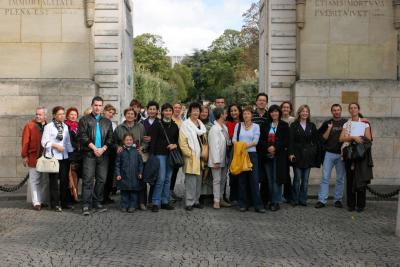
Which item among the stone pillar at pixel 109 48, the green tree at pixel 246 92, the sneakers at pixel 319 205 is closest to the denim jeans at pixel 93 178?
the sneakers at pixel 319 205

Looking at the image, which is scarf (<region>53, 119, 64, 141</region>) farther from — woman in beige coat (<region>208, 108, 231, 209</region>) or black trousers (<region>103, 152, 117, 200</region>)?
woman in beige coat (<region>208, 108, 231, 209</region>)

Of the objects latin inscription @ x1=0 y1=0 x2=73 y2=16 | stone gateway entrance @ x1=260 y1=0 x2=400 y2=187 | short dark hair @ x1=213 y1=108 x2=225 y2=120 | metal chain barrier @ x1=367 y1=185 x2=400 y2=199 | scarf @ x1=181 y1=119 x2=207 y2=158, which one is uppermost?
latin inscription @ x1=0 y1=0 x2=73 y2=16

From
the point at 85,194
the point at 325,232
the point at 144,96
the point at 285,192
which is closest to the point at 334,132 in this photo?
the point at 285,192

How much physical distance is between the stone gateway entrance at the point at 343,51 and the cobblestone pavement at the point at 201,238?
452cm

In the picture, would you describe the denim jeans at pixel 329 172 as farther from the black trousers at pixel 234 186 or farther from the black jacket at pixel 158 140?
the black jacket at pixel 158 140

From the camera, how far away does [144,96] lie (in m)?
58.5

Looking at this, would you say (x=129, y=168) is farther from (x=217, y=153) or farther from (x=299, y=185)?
(x=299, y=185)

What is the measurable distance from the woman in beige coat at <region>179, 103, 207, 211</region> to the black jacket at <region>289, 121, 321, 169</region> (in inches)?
63.9

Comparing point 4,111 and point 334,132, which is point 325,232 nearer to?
point 334,132

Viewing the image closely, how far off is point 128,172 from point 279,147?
103 inches

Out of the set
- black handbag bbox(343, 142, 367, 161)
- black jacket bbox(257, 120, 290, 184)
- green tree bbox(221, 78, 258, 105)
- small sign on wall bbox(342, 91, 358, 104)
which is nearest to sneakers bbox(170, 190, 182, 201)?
black jacket bbox(257, 120, 290, 184)

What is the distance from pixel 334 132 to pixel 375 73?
15.2 ft

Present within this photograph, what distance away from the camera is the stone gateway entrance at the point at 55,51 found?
14906 mm

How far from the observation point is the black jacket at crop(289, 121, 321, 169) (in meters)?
11.0
